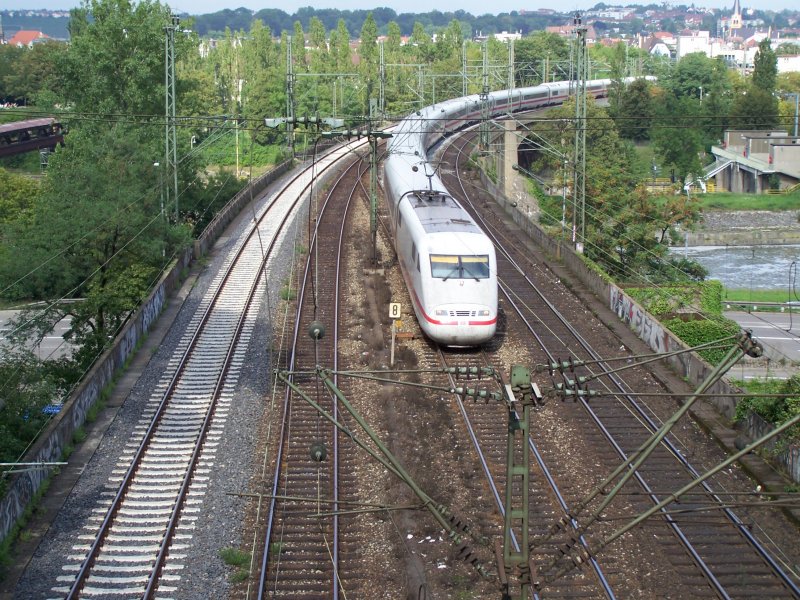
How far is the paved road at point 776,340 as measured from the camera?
3170cm

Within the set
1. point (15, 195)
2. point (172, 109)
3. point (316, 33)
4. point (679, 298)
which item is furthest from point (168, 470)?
point (316, 33)

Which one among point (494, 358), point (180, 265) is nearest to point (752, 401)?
point (494, 358)

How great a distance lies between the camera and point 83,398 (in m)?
19.0

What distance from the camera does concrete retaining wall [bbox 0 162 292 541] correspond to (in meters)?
14.8

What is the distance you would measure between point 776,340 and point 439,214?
18430mm

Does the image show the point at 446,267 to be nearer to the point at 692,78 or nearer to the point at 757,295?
the point at 757,295

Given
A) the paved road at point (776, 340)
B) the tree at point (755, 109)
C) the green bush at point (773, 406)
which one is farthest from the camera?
the tree at point (755, 109)

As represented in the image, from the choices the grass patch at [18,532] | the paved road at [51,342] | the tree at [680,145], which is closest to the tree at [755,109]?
the tree at [680,145]

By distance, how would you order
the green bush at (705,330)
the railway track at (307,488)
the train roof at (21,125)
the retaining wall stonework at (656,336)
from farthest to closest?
the train roof at (21,125) → the green bush at (705,330) → the retaining wall stonework at (656,336) → the railway track at (307,488)

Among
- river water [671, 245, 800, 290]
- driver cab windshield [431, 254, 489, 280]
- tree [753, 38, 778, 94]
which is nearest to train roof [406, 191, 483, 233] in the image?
driver cab windshield [431, 254, 489, 280]

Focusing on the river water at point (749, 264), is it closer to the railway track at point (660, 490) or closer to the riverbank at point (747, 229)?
the riverbank at point (747, 229)

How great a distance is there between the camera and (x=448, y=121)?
2297 inches

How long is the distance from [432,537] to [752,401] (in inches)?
302

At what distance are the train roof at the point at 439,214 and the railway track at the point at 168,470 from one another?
208 inches
